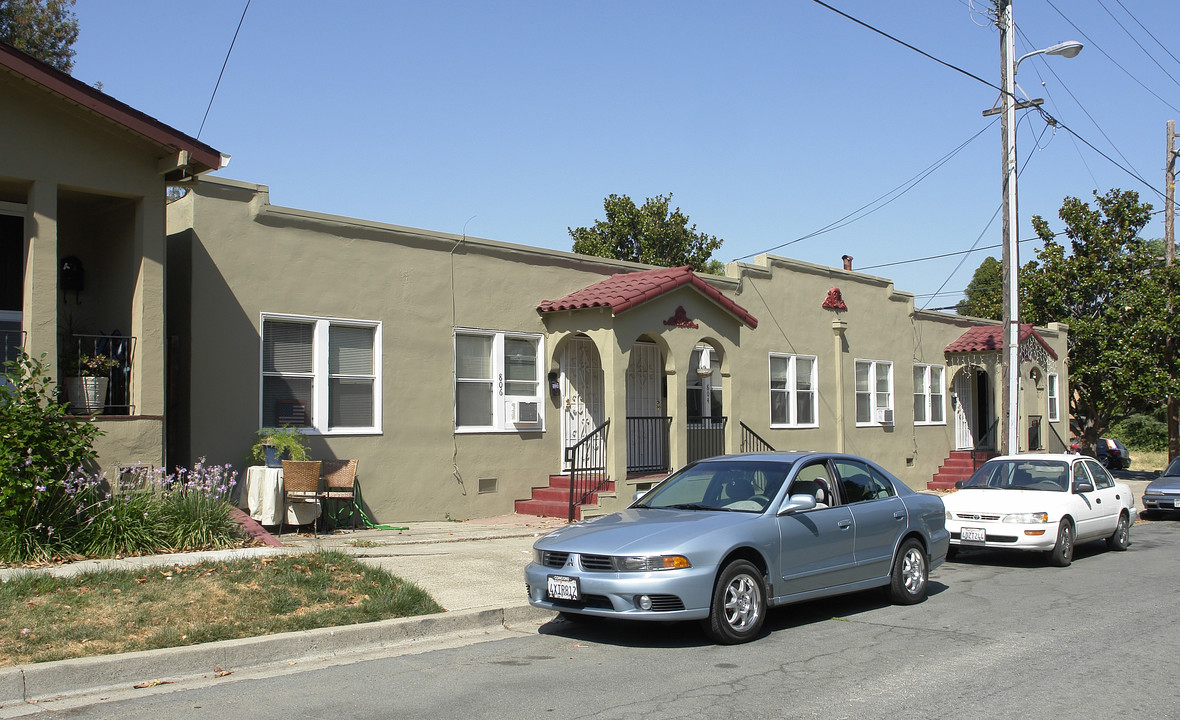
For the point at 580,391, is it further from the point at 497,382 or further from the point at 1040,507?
the point at 1040,507

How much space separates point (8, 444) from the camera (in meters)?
9.40

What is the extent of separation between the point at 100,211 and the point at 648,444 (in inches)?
372

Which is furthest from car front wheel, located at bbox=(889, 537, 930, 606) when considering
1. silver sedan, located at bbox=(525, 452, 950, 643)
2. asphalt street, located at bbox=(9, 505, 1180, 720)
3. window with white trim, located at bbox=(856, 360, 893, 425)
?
window with white trim, located at bbox=(856, 360, 893, 425)

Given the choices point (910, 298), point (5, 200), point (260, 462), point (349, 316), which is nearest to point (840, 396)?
point (910, 298)

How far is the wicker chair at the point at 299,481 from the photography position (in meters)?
12.3

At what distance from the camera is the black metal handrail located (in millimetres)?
15438

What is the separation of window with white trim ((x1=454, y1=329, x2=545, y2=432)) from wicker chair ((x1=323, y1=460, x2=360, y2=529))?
216 cm

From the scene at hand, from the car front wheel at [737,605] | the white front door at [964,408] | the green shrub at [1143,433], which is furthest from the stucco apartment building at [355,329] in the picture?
the green shrub at [1143,433]

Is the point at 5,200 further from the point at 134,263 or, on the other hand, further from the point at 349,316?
the point at 349,316

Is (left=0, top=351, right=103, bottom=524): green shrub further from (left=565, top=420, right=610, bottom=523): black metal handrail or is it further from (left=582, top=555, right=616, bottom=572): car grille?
(left=565, top=420, right=610, bottom=523): black metal handrail

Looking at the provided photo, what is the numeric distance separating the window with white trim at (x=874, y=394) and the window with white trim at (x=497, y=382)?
10.0 metres

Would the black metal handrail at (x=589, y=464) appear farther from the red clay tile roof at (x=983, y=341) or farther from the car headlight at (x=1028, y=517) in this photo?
the red clay tile roof at (x=983, y=341)

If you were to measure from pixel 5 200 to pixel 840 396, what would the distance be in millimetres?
16811

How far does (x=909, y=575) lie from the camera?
31.3 ft
